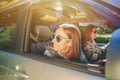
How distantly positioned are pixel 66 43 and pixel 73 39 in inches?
3.3

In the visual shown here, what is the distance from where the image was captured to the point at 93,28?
7.38ft

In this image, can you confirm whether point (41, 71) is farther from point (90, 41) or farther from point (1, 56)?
point (1, 56)

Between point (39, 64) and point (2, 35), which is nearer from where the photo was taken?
point (39, 64)

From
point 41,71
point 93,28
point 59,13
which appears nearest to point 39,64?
point 41,71

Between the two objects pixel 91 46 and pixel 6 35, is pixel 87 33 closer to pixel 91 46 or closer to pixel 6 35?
pixel 91 46

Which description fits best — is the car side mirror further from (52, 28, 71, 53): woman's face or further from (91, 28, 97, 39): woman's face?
(52, 28, 71, 53): woman's face

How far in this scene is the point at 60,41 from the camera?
2.54m

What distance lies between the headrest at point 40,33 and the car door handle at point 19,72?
299 millimetres

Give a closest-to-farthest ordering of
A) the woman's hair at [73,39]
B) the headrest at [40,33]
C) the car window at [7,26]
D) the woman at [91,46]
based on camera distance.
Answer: the woman at [91,46]
the woman's hair at [73,39]
the headrest at [40,33]
the car window at [7,26]

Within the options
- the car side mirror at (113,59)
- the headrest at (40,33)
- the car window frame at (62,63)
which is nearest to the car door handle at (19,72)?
the car window frame at (62,63)

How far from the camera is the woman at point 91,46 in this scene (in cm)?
217

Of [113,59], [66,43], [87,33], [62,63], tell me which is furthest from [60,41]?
[113,59]

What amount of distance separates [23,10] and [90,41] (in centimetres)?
110

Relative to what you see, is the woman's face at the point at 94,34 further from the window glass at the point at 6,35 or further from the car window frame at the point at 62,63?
the window glass at the point at 6,35
